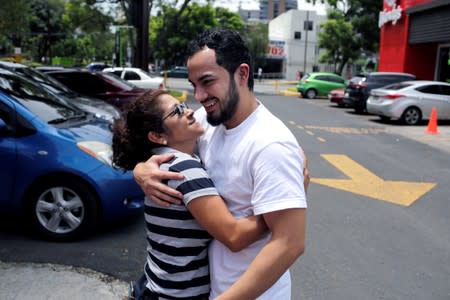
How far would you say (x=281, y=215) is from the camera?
146 cm

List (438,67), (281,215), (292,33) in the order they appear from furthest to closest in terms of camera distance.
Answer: (292,33) → (438,67) → (281,215)

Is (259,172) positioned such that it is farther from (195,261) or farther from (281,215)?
(195,261)

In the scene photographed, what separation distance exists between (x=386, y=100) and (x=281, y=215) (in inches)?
614

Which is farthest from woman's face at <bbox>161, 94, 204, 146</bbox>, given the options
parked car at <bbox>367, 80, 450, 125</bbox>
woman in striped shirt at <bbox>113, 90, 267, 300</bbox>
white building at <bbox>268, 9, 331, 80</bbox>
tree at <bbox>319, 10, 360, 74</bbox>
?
white building at <bbox>268, 9, 331, 80</bbox>

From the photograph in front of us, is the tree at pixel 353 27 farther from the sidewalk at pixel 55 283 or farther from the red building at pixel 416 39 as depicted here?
the sidewalk at pixel 55 283

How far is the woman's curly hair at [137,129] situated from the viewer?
69.7 inches

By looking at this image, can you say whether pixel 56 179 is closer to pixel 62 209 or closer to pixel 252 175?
pixel 62 209

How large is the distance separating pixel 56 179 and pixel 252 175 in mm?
3592

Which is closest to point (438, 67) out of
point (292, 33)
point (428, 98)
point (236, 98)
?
point (428, 98)

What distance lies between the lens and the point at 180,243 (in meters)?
1.69

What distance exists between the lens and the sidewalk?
3.61m

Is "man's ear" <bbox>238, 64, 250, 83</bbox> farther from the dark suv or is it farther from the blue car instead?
the dark suv

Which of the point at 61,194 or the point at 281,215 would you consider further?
the point at 61,194

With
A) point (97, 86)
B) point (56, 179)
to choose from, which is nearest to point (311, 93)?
point (97, 86)
